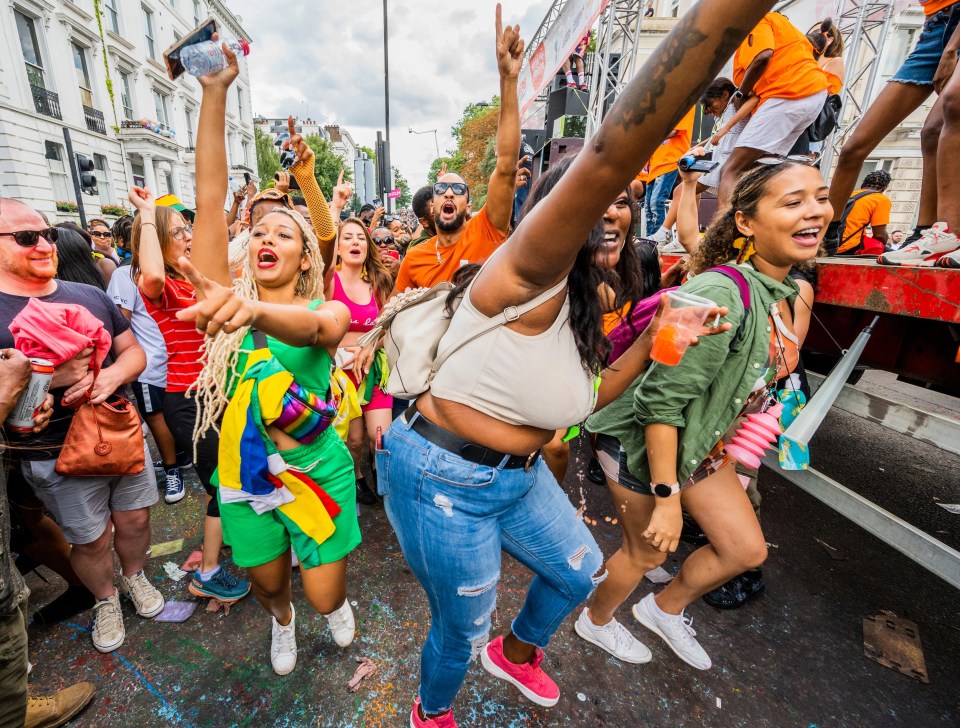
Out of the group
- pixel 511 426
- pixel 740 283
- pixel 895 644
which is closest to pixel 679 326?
pixel 740 283

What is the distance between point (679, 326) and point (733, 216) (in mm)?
952

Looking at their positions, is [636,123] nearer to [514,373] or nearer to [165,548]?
[514,373]

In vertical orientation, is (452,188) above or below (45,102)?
below

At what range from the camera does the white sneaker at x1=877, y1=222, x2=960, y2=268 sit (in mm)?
1991

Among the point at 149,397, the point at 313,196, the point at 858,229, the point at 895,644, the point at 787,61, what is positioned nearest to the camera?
the point at 895,644

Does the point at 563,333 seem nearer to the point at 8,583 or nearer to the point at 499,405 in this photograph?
the point at 499,405

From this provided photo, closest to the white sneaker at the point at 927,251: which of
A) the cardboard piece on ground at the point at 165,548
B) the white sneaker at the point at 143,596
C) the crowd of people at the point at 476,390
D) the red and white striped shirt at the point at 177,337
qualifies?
the crowd of people at the point at 476,390

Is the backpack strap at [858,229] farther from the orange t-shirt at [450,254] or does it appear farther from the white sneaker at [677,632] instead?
the white sneaker at [677,632]

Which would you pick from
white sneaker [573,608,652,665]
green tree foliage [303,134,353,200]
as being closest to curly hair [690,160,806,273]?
white sneaker [573,608,652,665]

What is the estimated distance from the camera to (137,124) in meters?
21.2

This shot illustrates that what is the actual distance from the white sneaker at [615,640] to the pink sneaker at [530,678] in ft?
1.20

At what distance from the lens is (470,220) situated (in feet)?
11.7

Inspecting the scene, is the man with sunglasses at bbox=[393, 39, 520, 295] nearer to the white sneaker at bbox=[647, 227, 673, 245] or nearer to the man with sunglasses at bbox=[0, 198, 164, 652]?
the man with sunglasses at bbox=[0, 198, 164, 652]

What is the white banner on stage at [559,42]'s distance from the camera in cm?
725
